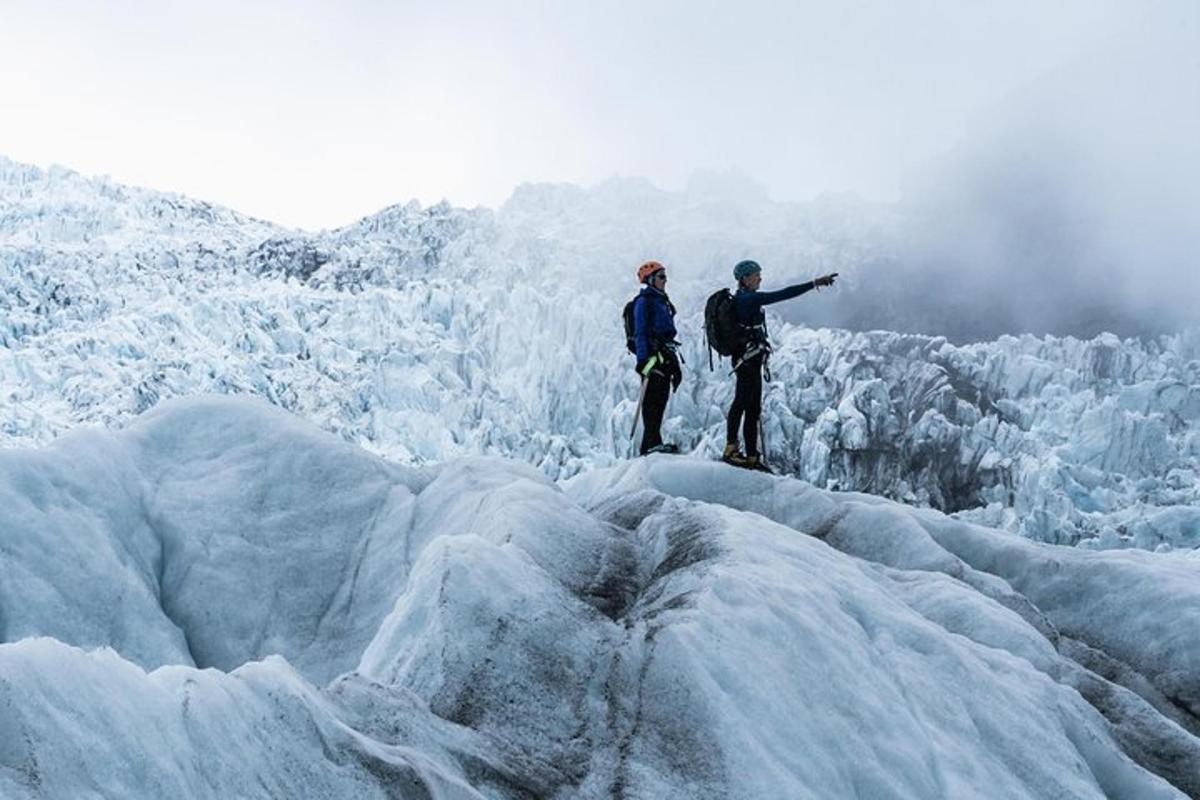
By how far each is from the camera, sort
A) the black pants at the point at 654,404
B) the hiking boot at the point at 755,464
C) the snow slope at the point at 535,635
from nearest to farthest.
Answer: the snow slope at the point at 535,635, the hiking boot at the point at 755,464, the black pants at the point at 654,404

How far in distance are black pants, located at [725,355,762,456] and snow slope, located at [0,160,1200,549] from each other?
1934 cm

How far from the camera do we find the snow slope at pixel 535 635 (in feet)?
9.86

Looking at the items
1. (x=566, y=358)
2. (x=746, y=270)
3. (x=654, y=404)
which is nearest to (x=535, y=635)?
(x=654, y=404)

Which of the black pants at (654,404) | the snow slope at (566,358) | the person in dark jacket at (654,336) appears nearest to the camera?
the person in dark jacket at (654,336)

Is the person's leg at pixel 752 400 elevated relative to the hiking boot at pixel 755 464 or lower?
elevated

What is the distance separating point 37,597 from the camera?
588 centimetres

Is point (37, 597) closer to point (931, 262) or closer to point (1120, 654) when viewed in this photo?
point (1120, 654)

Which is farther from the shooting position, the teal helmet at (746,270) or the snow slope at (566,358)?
the snow slope at (566,358)

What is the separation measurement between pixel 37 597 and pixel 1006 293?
182ft

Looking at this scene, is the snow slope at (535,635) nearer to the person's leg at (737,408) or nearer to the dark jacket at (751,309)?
the person's leg at (737,408)

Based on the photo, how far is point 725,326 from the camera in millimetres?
8656

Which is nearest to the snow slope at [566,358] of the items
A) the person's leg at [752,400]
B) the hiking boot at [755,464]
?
the person's leg at [752,400]

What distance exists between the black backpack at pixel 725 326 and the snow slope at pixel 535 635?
1219mm

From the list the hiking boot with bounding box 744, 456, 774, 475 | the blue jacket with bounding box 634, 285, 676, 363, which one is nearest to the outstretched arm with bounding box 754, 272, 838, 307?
the blue jacket with bounding box 634, 285, 676, 363
